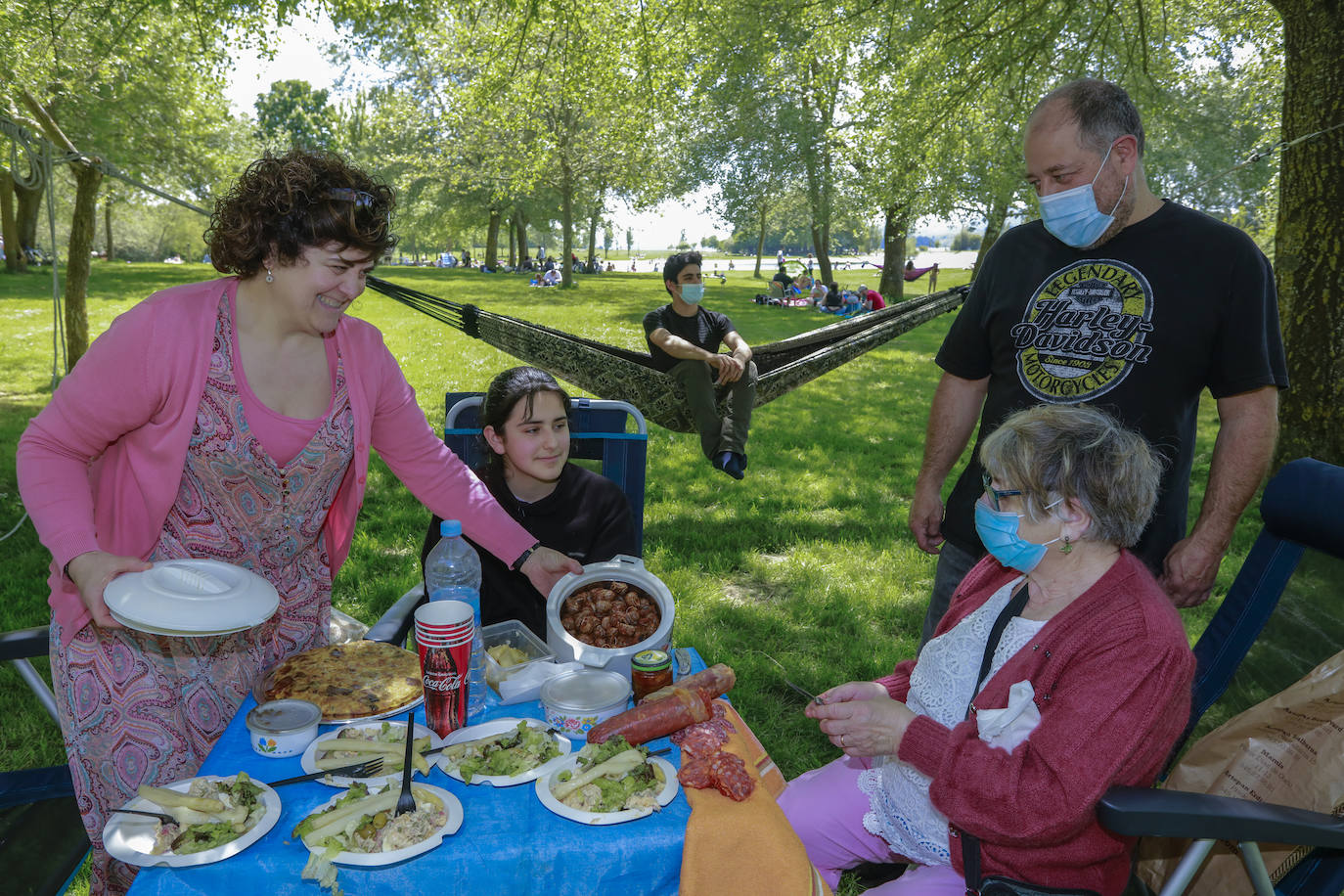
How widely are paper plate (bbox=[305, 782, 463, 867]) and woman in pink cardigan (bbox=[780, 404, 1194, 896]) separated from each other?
76 centimetres

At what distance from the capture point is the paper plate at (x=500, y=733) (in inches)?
60.6

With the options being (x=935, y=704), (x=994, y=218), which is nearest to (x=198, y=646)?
(x=935, y=704)

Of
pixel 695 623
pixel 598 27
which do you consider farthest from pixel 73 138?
pixel 695 623

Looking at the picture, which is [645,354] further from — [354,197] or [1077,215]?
[354,197]

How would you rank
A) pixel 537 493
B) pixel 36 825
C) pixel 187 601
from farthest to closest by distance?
pixel 537 493
pixel 36 825
pixel 187 601

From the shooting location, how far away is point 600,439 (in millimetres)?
3236

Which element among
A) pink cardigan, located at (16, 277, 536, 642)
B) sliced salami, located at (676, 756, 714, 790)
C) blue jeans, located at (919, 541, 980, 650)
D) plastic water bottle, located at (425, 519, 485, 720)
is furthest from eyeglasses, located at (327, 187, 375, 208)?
blue jeans, located at (919, 541, 980, 650)

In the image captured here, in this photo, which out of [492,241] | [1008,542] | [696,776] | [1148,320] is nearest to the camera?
[696,776]

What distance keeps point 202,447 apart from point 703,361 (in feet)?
13.2

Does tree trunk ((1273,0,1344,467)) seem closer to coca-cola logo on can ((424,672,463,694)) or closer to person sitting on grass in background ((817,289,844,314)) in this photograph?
coca-cola logo on can ((424,672,463,694))

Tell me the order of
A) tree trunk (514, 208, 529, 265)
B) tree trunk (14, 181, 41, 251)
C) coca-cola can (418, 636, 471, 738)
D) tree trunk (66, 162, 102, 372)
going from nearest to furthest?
1. coca-cola can (418, 636, 471, 738)
2. tree trunk (66, 162, 102, 372)
3. tree trunk (14, 181, 41, 251)
4. tree trunk (514, 208, 529, 265)

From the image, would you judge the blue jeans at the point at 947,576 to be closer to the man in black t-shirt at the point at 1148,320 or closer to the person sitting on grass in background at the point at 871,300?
the man in black t-shirt at the point at 1148,320

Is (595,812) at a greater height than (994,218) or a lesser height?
lesser

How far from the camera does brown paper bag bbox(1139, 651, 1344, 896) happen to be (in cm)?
171
